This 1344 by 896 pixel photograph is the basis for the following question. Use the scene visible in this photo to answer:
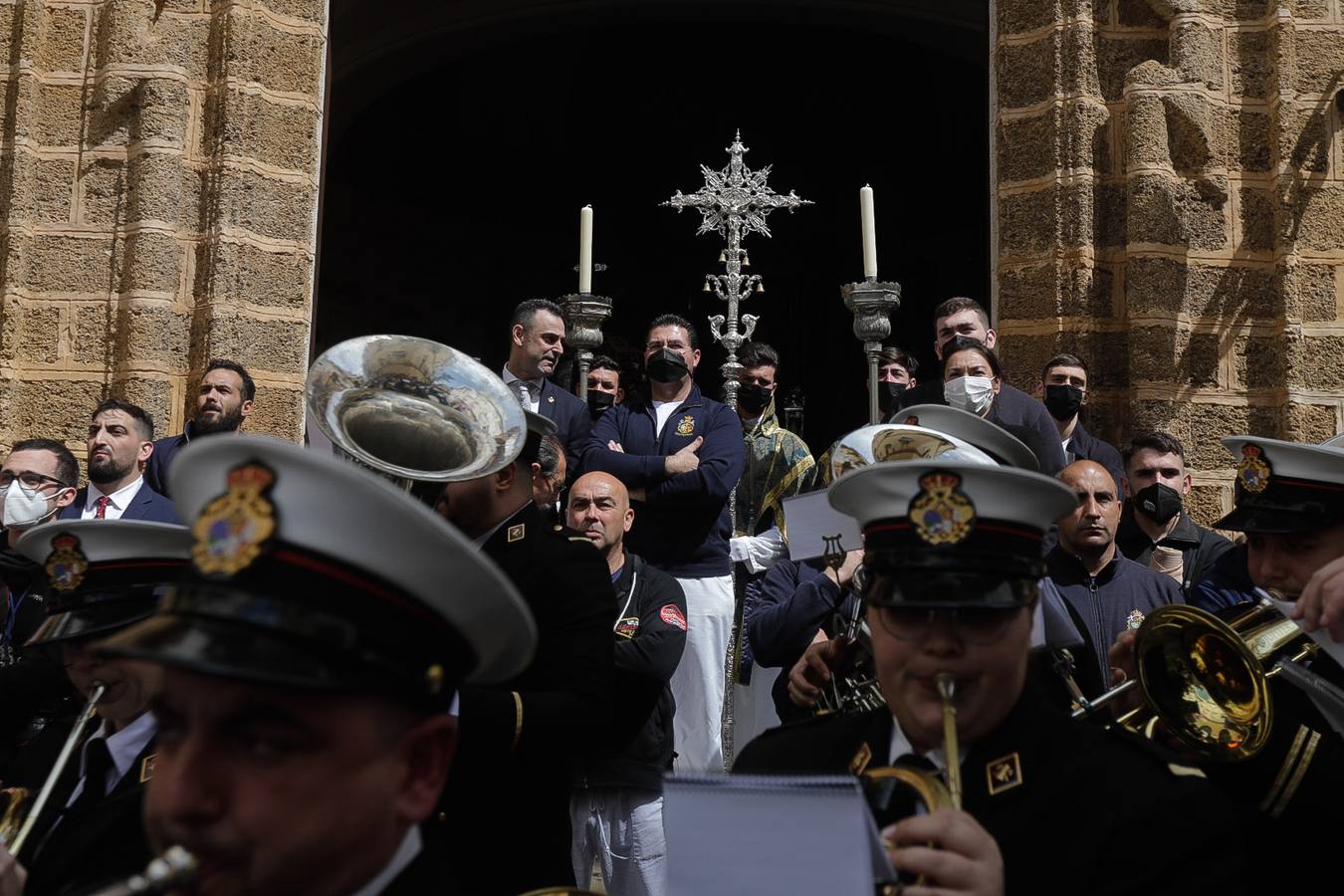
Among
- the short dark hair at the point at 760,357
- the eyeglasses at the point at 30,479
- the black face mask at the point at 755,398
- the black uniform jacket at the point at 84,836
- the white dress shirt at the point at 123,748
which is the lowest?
the black uniform jacket at the point at 84,836

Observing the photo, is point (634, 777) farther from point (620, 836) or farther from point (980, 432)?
point (980, 432)

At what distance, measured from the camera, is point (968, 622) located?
2.32 metres

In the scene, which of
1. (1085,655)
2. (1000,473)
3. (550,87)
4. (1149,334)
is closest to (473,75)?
(550,87)

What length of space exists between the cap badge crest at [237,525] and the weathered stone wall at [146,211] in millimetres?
6032

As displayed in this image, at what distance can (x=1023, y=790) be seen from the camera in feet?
7.55

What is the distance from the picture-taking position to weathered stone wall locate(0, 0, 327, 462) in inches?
300

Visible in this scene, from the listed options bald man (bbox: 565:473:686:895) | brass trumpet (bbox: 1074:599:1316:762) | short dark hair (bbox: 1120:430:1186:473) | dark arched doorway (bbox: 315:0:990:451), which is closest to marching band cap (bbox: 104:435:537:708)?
brass trumpet (bbox: 1074:599:1316:762)

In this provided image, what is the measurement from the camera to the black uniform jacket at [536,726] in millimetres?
3299

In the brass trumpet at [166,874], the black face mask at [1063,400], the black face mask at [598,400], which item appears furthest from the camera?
the black face mask at [598,400]

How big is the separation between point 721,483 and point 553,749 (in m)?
3.11

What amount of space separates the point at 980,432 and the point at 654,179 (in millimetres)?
13769

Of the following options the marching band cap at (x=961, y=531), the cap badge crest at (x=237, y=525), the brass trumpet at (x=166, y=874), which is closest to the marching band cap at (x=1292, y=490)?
the marching band cap at (x=961, y=531)

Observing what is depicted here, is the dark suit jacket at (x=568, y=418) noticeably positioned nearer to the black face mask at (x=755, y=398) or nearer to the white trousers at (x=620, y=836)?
the black face mask at (x=755, y=398)

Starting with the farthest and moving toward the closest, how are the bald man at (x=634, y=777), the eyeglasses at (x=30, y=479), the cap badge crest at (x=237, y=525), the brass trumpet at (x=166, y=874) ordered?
the eyeglasses at (x=30, y=479), the bald man at (x=634, y=777), the cap badge crest at (x=237, y=525), the brass trumpet at (x=166, y=874)
